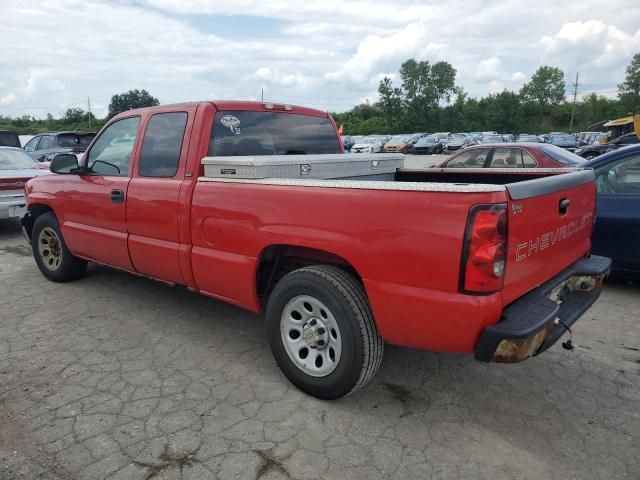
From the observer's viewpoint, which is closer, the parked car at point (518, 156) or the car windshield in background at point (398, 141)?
the parked car at point (518, 156)

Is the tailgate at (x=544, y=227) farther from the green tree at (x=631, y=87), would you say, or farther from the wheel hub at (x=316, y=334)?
the green tree at (x=631, y=87)

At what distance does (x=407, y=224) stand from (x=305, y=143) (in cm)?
215

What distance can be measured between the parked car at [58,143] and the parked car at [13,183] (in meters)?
4.95

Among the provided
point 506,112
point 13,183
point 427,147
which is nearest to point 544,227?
point 13,183

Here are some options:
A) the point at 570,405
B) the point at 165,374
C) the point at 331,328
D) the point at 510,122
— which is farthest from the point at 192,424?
the point at 510,122

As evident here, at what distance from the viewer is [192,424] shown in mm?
2846

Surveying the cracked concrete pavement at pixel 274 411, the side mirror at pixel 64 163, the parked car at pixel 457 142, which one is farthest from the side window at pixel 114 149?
the parked car at pixel 457 142

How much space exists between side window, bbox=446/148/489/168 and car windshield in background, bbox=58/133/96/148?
407 inches

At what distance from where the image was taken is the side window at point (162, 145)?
3.82 metres

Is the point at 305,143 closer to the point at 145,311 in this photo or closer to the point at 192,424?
the point at 145,311

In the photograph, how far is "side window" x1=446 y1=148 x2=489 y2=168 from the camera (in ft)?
31.3

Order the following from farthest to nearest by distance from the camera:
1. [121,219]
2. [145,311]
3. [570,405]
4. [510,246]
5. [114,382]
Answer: [145,311] < [121,219] < [114,382] < [570,405] < [510,246]

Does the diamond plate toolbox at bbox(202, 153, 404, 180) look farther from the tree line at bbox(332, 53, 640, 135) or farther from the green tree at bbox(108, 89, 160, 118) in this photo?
the tree line at bbox(332, 53, 640, 135)

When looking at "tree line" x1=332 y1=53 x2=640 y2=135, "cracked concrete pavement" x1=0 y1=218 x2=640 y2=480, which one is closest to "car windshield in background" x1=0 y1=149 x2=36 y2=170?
"cracked concrete pavement" x1=0 y1=218 x2=640 y2=480
